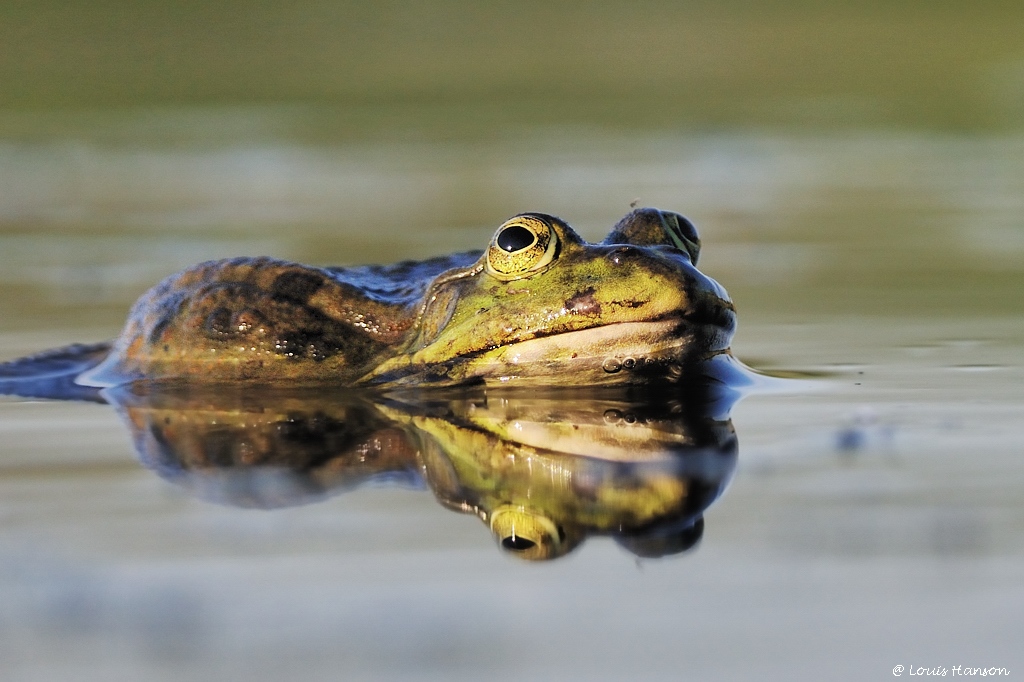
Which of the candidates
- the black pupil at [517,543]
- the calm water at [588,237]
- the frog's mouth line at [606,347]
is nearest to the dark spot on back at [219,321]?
the calm water at [588,237]

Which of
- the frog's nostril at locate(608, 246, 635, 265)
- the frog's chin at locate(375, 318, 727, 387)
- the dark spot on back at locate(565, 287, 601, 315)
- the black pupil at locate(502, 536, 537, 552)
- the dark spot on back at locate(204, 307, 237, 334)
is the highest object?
the frog's nostril at locate(608, 246, 635, 265)

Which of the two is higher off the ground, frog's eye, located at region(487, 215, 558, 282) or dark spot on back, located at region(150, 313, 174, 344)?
frog's eye, located at region(487, 215, 558, 282)

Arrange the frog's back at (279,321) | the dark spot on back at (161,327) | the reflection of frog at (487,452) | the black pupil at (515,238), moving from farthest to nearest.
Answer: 1. the dark spot on back at (161,327)
2. the frog's back at (279,321)
3. the black pupil at (515,238)
4. the reflection of frog at (487,452)

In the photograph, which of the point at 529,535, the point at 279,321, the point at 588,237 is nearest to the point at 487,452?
the point at 529,535

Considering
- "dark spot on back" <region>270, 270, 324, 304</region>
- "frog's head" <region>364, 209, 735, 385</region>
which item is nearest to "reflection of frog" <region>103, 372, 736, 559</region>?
"frog's head" <region>364, 209, 735, 385</region>

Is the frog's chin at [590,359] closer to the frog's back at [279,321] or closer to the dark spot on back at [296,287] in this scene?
the frog's back at [279,321]

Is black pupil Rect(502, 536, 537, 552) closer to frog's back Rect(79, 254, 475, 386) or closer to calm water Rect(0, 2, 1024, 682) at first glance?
calm water Rect(0, 2, 1024, 682)
